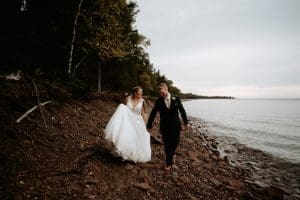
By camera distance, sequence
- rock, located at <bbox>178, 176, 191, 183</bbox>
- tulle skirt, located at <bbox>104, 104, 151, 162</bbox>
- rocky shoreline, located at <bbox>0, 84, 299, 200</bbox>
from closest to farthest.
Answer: rocky shoreline, located at <bbox>0, 84, 299, 200</bbox> → tulle skirt, located at <bbox>104, 104, 151, 162</bbox> → rock, located at <bbox>178, 176, 191, 183</bbox>

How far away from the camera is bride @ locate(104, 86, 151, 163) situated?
23.8ft

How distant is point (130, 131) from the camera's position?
753 centimetres

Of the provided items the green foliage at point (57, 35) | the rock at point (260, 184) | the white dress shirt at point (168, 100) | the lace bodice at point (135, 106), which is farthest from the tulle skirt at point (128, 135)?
the green foliage at point (57, 35)

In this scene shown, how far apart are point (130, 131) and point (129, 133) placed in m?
0.08

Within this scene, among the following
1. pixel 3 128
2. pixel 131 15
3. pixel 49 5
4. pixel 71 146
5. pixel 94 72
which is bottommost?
pixel 71 146

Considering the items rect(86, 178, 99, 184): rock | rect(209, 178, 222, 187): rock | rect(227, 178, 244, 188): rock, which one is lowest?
rect(227, 178, 244, 188): rock

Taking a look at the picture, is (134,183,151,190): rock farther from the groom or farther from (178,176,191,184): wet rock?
the groom

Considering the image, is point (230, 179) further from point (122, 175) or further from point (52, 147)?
point (52, 147)

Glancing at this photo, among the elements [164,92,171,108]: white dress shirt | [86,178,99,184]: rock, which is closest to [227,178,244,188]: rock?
[164,92,171,108]: white dress shirt

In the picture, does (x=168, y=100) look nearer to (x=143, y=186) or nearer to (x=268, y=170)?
(x=143, y=186)

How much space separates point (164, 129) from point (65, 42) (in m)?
16.5

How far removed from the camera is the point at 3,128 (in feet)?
24.4

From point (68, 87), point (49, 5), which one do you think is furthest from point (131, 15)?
point (68, 87)

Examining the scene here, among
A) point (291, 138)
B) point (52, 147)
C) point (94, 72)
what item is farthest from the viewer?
point (94, 72)
